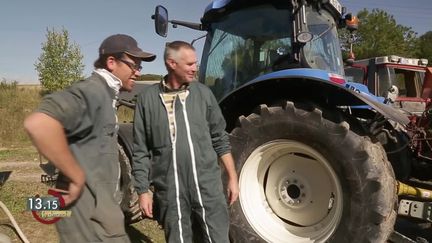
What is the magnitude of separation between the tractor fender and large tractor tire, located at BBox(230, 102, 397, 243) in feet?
0.86

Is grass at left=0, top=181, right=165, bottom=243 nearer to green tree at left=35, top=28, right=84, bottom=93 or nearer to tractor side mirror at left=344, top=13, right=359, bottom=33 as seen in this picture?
tractor side mirror at left=344, top=13, right=359, bottom=33

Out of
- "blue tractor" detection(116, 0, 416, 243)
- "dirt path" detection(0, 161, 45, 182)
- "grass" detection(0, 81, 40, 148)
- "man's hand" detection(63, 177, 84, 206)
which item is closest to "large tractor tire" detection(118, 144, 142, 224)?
"blue tractor" detection(116, 0, 416, 243)

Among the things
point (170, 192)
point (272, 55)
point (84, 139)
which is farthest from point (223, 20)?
point (84, 139)

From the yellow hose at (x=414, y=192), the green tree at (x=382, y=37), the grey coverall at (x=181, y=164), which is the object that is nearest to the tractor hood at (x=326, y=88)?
the yellow hose at (x=414, y=192)

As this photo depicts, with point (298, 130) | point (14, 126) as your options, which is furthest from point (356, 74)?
point (14, 126)

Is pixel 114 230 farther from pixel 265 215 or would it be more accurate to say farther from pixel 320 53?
pixel 320 53

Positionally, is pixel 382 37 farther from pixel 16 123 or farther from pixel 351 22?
pixel 351 22

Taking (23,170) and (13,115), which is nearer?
(23,170)

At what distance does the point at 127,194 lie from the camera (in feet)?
14.1

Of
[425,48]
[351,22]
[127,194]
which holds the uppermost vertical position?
[425,48]

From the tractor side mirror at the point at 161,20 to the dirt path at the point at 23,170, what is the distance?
13.3 ft

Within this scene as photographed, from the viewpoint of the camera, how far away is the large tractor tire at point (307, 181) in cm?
326

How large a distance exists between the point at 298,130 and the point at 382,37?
135 feet

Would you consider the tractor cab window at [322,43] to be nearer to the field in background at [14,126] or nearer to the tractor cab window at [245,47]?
the tractor cab window at [245,47]
